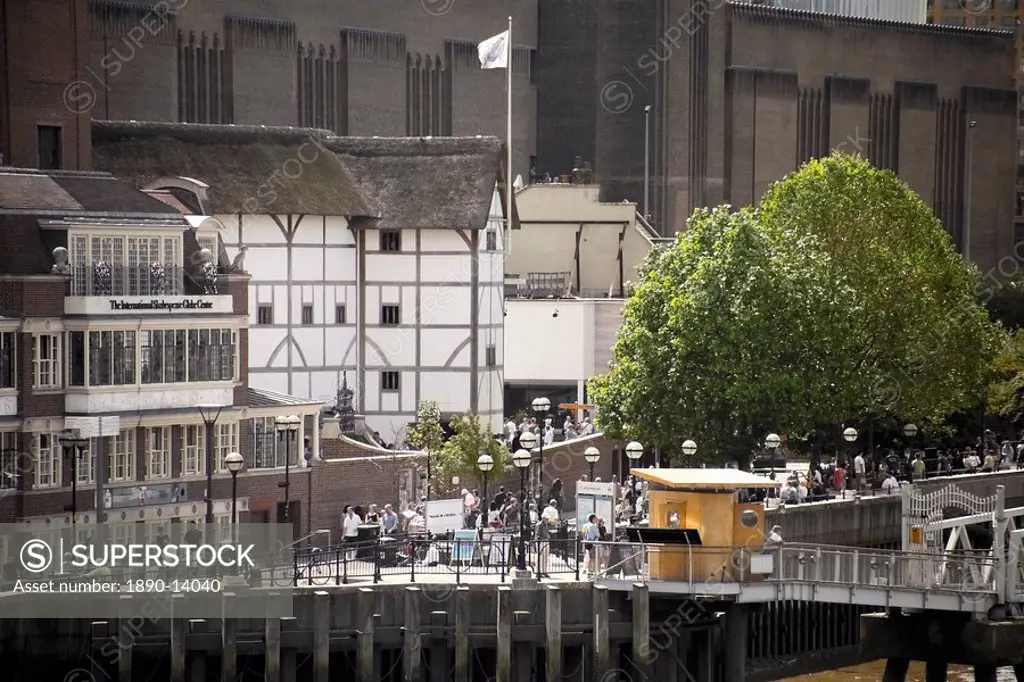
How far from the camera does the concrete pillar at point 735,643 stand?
5528 centimetres

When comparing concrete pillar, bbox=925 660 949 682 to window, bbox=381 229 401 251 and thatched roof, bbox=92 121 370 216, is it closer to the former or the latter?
thatched roof, bbox=92 121 370 216

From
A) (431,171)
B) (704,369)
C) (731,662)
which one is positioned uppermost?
(431,171)

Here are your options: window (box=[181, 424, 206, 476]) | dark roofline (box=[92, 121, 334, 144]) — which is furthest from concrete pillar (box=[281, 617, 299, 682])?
dark roofline (box=[92, 121, 334, 144])

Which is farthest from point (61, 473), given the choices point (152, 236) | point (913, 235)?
point (913, 235)

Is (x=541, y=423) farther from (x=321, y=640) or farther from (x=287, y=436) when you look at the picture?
(x=321, y=640)

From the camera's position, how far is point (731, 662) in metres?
55.4

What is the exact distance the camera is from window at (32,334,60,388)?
58.9 meters

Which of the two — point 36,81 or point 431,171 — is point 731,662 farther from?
point 431,171

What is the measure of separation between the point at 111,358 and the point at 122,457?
2106 mm

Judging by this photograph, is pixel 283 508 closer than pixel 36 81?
Yes

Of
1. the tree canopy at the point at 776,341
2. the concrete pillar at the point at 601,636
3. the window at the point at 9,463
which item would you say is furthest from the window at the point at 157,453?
the tree canopy at the point at 776,341

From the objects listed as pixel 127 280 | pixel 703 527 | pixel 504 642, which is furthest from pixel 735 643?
pixel 127 280

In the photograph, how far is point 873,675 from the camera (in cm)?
6606

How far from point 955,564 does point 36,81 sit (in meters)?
27.8
